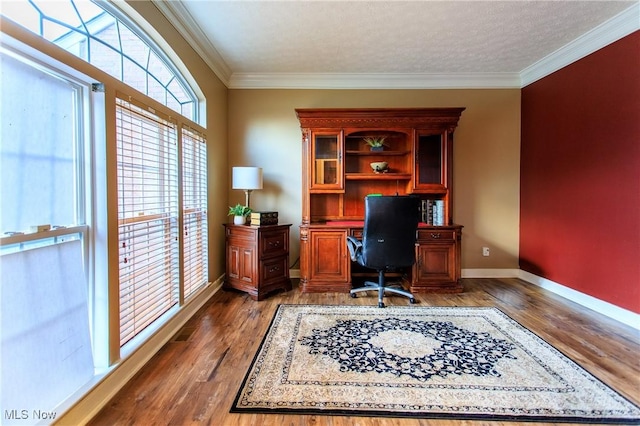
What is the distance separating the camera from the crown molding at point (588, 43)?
8.18 feet

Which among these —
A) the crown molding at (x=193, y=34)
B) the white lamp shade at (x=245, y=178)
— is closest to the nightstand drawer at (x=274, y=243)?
the white lamp shade at (x=245, y=178)

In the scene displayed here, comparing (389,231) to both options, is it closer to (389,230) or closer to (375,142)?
(389,230)

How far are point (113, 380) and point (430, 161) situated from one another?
3628 mm

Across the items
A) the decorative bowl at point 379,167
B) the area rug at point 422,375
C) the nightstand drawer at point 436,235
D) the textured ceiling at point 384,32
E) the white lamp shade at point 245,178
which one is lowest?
the area rug at point 422,375

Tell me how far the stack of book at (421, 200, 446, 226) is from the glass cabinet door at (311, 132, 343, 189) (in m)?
1.11

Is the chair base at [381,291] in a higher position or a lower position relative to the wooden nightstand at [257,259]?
lower

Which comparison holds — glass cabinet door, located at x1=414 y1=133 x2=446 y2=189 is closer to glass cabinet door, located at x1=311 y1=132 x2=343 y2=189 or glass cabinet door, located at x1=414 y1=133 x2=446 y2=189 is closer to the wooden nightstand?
glass cabinet door, located at x1=311 y1=132 x2=343 y2=189

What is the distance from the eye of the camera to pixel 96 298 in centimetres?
164

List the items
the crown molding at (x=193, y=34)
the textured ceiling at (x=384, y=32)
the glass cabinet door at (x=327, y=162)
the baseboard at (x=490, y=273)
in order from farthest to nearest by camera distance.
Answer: the baseboard at (x=490, y=273) → the glass cabinet door at (x=327, y=162) → the textured ceiling at (x=384, y=32) → the crown molding at (x=193, y=34)

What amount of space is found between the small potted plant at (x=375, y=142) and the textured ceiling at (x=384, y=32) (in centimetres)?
84

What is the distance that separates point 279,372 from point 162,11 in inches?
109

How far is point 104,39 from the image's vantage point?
5.93 ft

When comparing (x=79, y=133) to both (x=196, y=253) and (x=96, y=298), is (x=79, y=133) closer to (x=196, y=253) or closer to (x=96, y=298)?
(x=96, y=298)

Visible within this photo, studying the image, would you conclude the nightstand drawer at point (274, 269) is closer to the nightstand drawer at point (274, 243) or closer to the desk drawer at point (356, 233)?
the nightstand drawer at point (274, 243)
